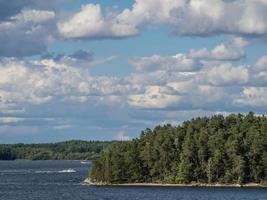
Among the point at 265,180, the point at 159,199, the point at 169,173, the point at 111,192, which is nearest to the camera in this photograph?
the point at 159,199

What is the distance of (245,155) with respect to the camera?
184 meters

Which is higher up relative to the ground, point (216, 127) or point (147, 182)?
point (216, 127)

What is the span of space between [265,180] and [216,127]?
21569 millimetres

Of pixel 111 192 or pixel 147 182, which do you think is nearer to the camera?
pixel 111 192

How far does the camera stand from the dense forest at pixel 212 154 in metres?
182

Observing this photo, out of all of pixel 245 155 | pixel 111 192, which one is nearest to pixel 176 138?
pixel 245 155

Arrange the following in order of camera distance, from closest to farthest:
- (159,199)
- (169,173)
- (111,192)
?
(159,199), (111,192), (169,173)

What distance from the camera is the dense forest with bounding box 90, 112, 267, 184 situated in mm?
182375

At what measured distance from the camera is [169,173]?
643 feet

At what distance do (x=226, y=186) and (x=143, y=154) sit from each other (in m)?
26.9

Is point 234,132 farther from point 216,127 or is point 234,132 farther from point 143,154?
point 143,154

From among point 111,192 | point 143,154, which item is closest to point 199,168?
point 143,154

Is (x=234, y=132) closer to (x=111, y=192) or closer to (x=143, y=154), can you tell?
(x=143, y=154)

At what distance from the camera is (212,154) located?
620ft
